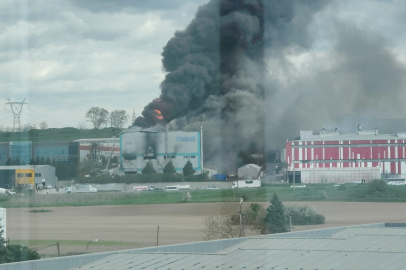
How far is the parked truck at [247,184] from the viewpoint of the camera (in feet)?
128

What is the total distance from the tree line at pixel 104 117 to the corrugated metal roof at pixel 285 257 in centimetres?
5562

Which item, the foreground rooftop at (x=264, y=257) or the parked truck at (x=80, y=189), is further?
the parked truck at (x=80, y=189)

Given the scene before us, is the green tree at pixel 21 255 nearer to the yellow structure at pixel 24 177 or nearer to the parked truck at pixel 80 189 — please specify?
A: the parked truck at pixel 80 189

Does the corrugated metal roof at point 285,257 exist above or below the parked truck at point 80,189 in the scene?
above

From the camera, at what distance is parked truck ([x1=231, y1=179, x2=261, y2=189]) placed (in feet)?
128

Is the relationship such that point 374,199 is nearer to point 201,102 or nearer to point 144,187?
point 144,187

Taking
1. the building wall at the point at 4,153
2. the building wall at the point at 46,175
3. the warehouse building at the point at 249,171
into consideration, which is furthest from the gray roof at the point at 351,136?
the building wall at the point at 4,153

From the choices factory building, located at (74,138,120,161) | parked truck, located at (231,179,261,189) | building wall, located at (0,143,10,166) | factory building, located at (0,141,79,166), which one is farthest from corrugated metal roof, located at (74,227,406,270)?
factory building, located at (74,138,120,161)

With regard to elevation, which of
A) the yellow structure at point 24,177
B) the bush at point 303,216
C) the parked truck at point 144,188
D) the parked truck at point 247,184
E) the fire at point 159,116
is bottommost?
the bush at point 303,216

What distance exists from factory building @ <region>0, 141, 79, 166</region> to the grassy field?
10.2m

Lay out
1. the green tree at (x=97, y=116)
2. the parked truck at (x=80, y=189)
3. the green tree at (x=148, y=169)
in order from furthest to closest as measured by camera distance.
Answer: the green tree at (x=97, y=116), the green tree at (x=148, y=169), the parked truck at (x=80, y=189)

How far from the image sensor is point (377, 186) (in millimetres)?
38406

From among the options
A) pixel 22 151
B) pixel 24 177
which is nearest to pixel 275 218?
pixel 24 177

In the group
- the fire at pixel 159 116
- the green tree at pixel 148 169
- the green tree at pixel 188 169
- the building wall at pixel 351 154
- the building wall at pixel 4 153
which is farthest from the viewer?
the fire at pixel 159 116
